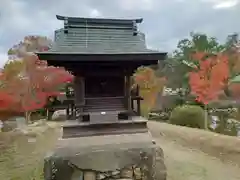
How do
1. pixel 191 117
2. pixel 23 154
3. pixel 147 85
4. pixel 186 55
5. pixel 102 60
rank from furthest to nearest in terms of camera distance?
pixel 186 55 < pixel 147 85 < pixel 191 117 < pixel 23 154 < pixel 102 60

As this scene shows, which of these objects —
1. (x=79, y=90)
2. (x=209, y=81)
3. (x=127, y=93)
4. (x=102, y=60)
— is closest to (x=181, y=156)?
(x=127, y=93)

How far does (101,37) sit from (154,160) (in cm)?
298

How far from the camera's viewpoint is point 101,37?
576 cm

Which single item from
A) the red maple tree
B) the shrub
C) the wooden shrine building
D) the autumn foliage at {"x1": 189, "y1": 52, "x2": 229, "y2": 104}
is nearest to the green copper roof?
the wooden shrine building

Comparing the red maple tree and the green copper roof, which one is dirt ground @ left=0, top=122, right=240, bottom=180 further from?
the green copper roof

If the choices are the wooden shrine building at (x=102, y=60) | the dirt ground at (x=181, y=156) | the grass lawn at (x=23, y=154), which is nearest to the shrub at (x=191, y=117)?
the dirt ground at (x=181, y=156)

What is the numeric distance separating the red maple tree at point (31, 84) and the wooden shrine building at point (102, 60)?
793 centimetres

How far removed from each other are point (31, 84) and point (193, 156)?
30.2 feet

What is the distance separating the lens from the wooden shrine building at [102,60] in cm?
526

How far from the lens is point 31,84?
45.3 feet

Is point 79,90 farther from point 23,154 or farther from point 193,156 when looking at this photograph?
point 193,156

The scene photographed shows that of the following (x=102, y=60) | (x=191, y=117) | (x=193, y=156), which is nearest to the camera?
(x=102, y=60)

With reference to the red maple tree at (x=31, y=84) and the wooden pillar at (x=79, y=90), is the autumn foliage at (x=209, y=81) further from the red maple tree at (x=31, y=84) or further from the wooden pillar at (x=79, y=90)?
the wooden pillar at (x=79, y=90)

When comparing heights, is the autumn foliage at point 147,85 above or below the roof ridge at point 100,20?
below
